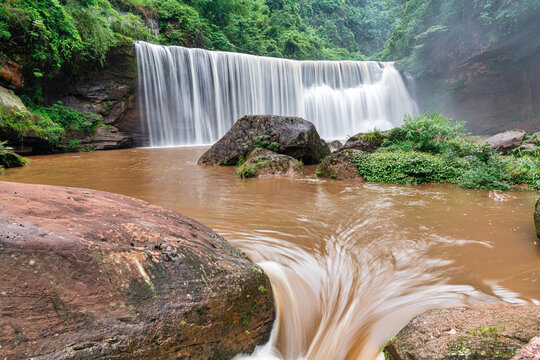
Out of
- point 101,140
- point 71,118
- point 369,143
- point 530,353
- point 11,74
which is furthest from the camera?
point 101,140

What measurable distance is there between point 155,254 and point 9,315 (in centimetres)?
67

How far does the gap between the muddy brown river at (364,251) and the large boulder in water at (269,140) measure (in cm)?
307

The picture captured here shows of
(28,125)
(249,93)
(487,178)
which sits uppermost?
(249,93)

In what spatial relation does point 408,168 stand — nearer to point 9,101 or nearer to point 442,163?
point 442,163

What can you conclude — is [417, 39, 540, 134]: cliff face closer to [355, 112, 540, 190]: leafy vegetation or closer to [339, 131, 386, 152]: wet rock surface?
[355, 112, 540, 190]: leafy vegetation

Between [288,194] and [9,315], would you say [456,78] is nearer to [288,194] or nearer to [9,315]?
[288,194]

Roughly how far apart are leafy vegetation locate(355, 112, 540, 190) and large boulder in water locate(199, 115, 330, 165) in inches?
81.8

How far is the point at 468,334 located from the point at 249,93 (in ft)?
64.5

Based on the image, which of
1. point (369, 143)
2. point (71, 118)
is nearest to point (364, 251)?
point (369, 143)

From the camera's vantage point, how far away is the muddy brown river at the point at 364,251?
2006mm

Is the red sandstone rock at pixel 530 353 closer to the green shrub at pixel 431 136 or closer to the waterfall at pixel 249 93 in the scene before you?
the green shrub at pixel 431 136

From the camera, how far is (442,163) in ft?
21.9

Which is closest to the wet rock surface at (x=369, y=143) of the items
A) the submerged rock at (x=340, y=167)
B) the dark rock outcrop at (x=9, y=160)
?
the submerged rock at (x=340, y=167)

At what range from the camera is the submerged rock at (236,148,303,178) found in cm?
715
